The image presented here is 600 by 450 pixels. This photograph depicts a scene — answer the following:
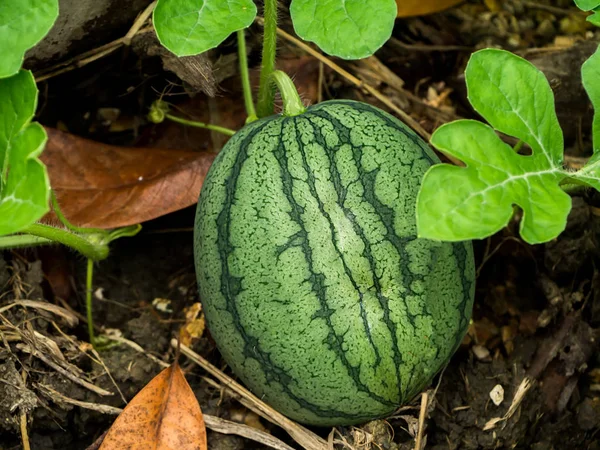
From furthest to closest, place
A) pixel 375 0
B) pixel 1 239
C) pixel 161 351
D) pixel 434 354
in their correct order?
pixel 161 351 < pixel 1 239 < pixel 434 354 < pixel 375 0

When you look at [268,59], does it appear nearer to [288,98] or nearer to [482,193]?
[288,98]

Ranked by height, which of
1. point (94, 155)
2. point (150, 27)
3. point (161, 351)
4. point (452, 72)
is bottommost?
point (161, 351)

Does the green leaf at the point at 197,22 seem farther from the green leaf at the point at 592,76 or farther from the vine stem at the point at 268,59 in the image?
the green leaf at the point at 592,76

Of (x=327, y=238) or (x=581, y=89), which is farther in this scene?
(x=581, y=89)

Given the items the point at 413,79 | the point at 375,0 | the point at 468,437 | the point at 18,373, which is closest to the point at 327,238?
the point at 375,0

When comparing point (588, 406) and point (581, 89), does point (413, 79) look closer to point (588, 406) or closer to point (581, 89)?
point (581, 89)

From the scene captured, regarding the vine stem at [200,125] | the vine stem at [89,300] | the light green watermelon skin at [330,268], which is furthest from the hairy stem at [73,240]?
the vine stem at [200,125]

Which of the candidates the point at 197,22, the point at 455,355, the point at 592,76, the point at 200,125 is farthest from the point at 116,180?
the point at 592,76

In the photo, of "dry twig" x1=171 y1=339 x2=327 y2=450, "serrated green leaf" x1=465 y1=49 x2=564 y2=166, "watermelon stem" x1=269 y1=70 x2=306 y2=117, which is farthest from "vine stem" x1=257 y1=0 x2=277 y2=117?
"dry twig" x1=171 y1=339 x2=327 y2=450
